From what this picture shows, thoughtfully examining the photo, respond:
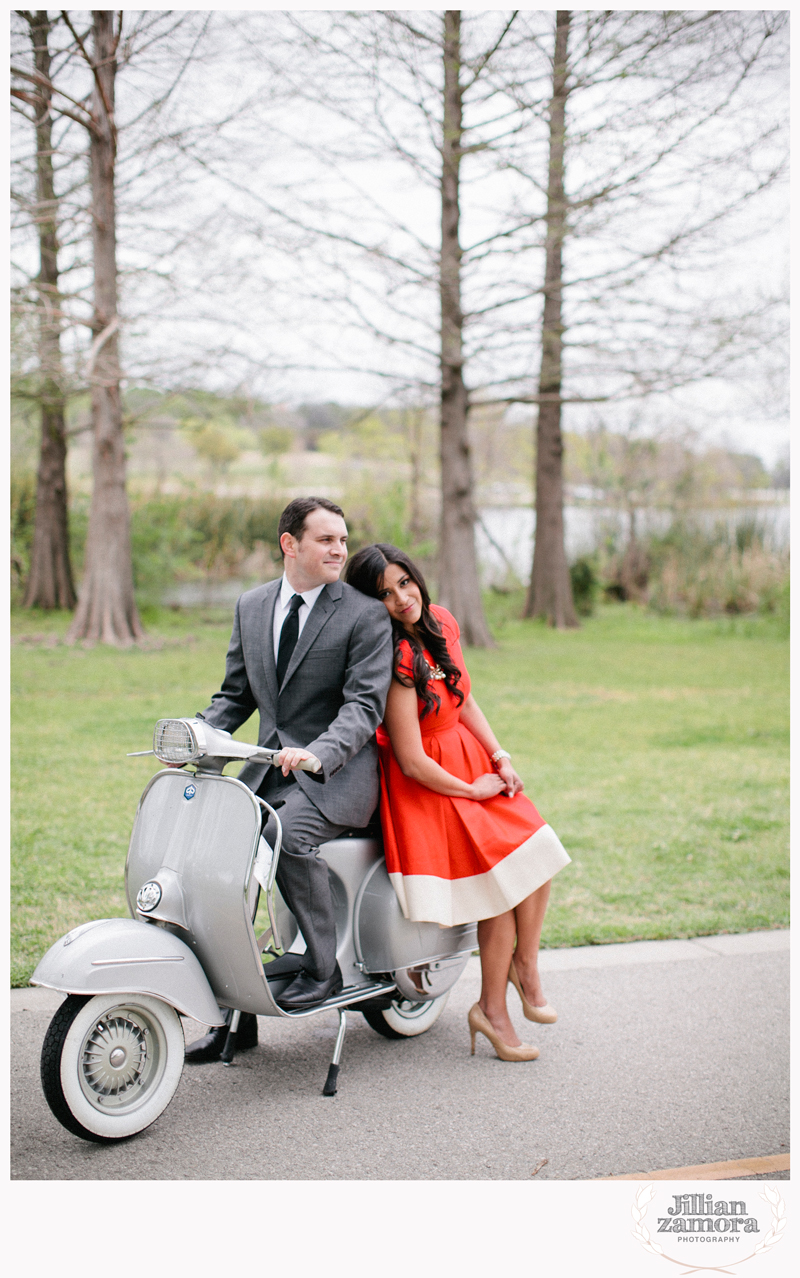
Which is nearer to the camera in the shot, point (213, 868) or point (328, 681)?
point (213, 868)

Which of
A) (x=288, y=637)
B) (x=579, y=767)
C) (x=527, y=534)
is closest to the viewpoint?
(x=288, y=637)

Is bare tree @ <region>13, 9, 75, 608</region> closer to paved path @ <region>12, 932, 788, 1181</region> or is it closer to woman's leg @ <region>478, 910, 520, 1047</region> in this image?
woman's leg @ <region>478, 910, 520, 1047</region>

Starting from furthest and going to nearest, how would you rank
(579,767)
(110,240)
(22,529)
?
(22,529) → (110,240) → (579,767)

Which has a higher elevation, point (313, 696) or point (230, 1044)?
point (313, 696)

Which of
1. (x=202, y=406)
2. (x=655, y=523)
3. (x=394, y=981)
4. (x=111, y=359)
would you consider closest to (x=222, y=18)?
(x=111, y=359)

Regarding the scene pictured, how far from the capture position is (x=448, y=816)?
317cm

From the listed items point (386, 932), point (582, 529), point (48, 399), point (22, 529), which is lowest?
point (386, 932)

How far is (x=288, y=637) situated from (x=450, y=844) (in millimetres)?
786

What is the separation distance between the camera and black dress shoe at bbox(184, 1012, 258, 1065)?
3.20 metres

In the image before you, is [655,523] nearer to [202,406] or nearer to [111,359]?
[202,406]

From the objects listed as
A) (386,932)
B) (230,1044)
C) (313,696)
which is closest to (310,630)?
(313,696)

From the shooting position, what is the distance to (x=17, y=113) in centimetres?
1084

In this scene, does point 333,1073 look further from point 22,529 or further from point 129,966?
point 22,529

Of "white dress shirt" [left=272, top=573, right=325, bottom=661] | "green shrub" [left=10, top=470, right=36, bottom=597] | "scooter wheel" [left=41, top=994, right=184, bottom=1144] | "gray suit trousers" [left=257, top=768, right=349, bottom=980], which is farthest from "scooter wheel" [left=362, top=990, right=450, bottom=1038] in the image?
"green shrub" [left=10, top=470, right=36, bottom=597]
